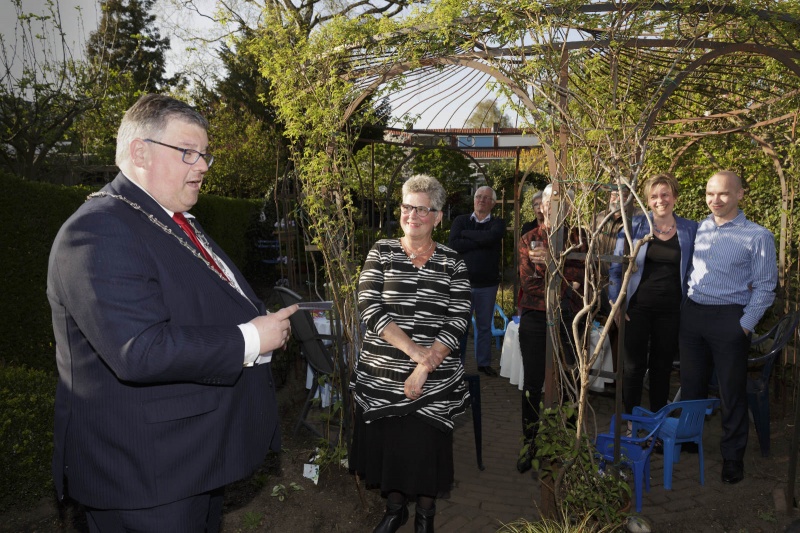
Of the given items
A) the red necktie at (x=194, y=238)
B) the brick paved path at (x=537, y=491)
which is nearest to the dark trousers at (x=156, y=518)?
the red necktie at (x=194, y=238)

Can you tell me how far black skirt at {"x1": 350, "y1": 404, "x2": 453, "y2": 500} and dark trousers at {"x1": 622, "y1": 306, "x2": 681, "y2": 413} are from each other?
1981mm

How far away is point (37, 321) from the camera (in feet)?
15.7

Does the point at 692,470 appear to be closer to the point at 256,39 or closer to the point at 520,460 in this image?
the point at 520,460

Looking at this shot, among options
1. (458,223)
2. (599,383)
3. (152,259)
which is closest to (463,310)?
(152,259)

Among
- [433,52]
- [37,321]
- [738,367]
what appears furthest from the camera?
[37,321]

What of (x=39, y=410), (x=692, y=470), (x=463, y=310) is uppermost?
(x=463, y=310)

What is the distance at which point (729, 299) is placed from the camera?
12.9ft

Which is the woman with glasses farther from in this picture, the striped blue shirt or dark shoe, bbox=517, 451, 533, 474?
the striped blue shirt

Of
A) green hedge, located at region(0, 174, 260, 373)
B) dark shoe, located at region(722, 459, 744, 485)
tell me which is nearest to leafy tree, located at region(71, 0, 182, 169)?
green hedge, located at region(0, 174, 260, 373)

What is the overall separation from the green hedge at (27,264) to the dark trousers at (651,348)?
4736 mm

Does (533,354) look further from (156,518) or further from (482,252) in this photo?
(156,518)

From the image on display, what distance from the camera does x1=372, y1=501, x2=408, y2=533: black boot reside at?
3.15 meters

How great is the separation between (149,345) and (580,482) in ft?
7.92

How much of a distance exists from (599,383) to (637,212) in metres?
1.64
